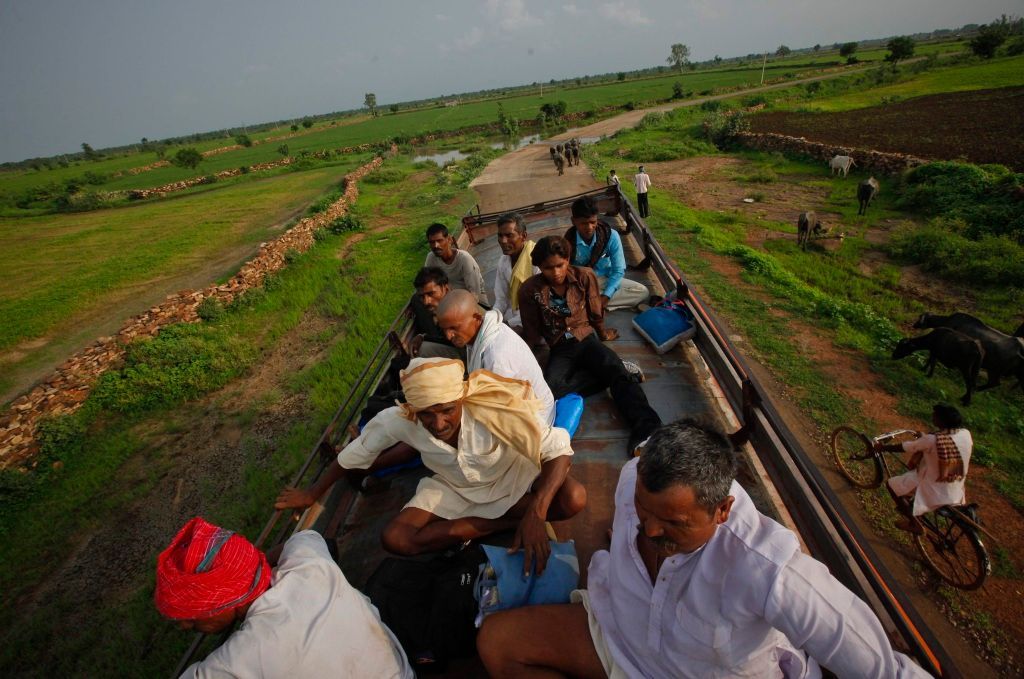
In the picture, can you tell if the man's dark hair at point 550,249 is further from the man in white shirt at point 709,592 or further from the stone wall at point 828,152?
the stone wall at point 828,152

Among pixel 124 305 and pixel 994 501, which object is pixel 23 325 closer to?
pixel 124 305

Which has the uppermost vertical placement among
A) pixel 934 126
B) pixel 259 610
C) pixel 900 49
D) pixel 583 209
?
pixel 900 49

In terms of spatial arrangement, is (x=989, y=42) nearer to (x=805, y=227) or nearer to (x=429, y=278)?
(x=805, y=227)

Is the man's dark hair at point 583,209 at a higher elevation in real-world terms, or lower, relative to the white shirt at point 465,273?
higher

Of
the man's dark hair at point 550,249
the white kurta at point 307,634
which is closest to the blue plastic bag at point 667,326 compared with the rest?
the man's dark hair at point 550,249

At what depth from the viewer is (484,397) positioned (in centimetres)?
209

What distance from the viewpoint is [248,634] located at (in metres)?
1.38

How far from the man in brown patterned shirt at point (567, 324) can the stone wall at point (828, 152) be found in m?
15.6

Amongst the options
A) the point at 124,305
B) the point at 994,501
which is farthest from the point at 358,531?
the point at 124,305

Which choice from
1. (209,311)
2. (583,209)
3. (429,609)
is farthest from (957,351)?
(209,311)

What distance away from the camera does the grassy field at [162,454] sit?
3.87 meters

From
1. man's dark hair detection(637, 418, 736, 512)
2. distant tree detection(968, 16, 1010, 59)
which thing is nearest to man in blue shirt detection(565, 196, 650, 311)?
man's dark hair detection(637, 418, 736, 512)

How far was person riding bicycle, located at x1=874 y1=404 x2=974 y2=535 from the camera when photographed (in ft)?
10.4

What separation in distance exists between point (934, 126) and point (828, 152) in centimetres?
697
